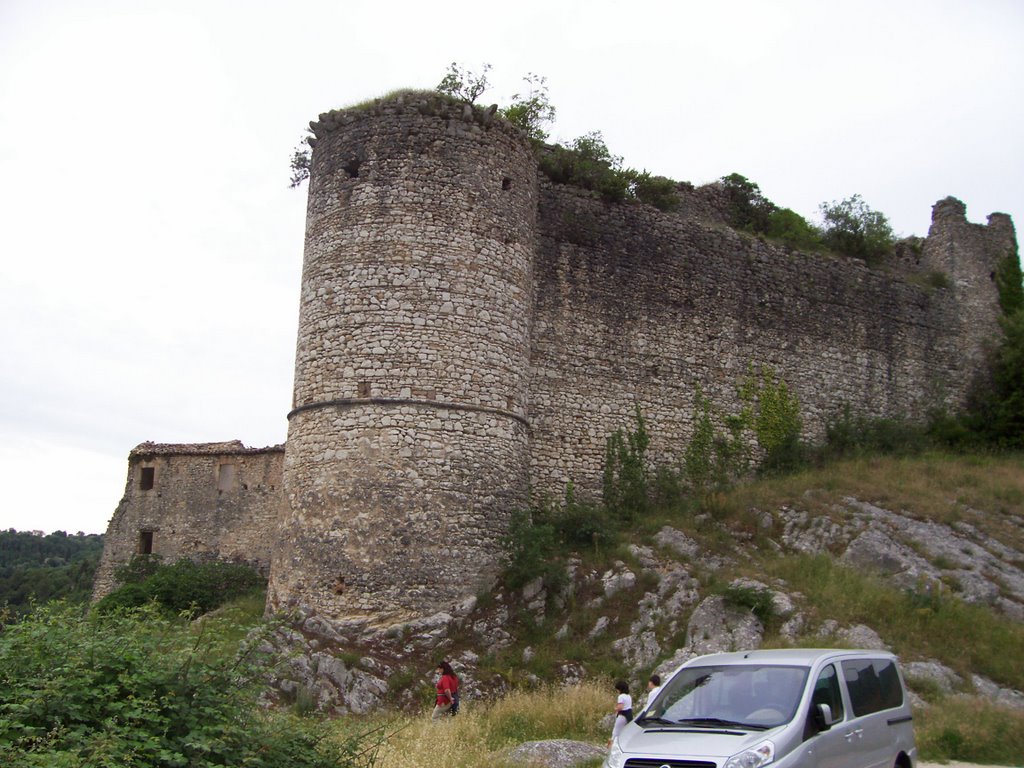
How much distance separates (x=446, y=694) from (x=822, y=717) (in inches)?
246

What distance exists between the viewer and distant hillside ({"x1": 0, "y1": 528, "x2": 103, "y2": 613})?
34406mm

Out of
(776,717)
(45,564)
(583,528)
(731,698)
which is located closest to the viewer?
(776,717)

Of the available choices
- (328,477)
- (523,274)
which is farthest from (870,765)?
(523,274)

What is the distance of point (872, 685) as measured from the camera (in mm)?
8625

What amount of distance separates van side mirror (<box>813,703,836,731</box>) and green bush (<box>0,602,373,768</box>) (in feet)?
11.4

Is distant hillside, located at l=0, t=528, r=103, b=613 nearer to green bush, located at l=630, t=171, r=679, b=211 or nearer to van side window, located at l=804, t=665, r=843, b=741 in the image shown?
green bush, located at l=630, t=171, r=679, b=211

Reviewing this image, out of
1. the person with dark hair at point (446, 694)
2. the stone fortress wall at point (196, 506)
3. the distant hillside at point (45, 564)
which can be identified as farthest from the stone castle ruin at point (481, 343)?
the distant hillside at point (45, 564)

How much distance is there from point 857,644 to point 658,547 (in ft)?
13.1

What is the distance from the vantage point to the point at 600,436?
18.9 m

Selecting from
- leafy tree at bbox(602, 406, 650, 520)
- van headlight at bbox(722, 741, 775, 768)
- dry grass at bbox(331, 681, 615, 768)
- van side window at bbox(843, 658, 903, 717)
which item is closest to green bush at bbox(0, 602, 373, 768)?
dry grass at bbox(331, 681, 615, 768)

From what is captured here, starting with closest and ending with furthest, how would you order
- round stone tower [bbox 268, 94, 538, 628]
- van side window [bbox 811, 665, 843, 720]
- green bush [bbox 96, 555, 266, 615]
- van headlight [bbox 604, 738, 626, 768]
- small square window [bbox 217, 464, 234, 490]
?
van headlight [bbox 604, 738, 626, 768], van side window [bbox 811, 665, 843, 720], round stone tower [bbox 268, 94, 538, 628], green bush [bbox 96, 555, 266, 615], small square window [bbox 217, 464, 234, 490]

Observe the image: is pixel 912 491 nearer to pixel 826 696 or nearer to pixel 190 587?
pixel 826 696

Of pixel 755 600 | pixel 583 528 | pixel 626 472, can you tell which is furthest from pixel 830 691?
pixel 626 472

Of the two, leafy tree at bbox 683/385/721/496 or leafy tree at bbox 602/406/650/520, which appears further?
leafy tree at bbox 683/385/721/496
